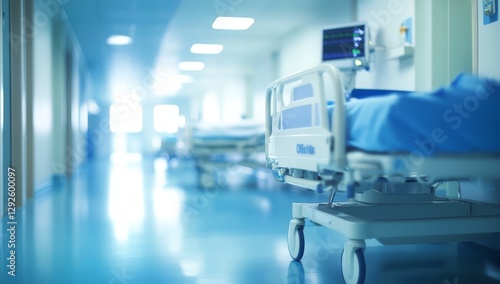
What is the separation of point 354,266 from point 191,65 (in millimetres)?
9993

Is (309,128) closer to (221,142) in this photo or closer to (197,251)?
(197,251)

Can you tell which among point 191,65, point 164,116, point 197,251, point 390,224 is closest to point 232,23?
point 191,65

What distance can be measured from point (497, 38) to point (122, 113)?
1954 cm

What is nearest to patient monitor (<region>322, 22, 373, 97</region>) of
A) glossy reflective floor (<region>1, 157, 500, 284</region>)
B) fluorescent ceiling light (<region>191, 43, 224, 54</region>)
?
glossy reflective floor (<region>1, 157, 500, 284</region>)

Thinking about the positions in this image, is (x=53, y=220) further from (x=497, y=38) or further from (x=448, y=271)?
(x=497, y=38)

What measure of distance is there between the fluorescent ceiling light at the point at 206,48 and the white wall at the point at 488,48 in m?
6.31

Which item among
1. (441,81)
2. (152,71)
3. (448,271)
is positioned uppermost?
(152,71)

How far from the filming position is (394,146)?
6.05 ft

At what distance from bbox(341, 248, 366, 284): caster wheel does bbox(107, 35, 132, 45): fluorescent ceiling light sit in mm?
7437

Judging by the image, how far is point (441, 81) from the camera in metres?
4.04

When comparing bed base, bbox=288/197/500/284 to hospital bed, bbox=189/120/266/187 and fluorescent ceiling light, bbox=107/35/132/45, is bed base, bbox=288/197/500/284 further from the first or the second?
fluorescent ceiling light, bbox=107/35/132/45

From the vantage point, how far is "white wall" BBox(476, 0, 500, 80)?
298 centimetres

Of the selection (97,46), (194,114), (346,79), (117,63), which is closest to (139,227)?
(346,79)

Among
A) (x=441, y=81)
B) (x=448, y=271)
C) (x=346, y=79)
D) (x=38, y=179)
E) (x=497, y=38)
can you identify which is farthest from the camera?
(x=38, y=179)
